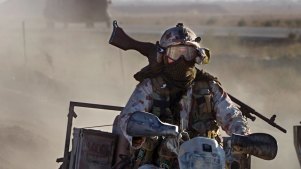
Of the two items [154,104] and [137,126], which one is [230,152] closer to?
[137,126]

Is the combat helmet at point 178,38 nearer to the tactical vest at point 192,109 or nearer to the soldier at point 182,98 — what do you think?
the soldier at point 182,98

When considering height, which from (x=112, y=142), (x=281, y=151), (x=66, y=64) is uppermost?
(x=66, y=64)

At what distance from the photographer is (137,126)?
5.30m

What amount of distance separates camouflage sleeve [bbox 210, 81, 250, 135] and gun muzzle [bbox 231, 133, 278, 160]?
912 millimetres

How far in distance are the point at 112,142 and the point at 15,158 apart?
5.81 metres

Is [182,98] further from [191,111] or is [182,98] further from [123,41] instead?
[123,41]

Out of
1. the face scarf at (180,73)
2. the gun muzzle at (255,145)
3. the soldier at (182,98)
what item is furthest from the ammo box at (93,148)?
the gun muzzle at (255,145)

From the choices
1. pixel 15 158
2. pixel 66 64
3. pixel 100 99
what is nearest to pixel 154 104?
pixel 15 158

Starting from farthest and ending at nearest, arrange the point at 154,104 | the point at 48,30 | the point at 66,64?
1. the point at 48,30
2. the point at 66,64
3. the point at 154,104

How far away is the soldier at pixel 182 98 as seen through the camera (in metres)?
6.54

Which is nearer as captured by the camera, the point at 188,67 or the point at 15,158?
the point at 188,67

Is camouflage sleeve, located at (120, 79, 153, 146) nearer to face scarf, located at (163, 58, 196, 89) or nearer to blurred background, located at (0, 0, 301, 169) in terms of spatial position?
face scarf, located at (163, 58, 196, 89)

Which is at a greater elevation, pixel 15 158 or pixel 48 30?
pixel 48 30

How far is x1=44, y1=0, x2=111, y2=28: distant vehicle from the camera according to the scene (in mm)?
47188
